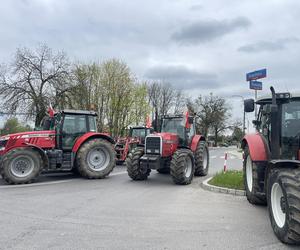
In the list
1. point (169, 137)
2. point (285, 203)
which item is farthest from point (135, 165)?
point (285, 203)

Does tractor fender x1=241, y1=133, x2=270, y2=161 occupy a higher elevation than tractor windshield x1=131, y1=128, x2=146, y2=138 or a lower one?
lower

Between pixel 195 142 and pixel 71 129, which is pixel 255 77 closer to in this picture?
pixel 195 142

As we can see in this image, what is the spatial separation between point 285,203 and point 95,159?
383 inches

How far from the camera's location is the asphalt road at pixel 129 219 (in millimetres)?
5793

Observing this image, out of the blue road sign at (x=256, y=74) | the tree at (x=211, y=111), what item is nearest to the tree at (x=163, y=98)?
the tree at (x=211, y=111)

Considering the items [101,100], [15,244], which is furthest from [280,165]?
[101,100]

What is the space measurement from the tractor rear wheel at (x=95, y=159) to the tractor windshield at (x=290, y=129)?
27.4 feet

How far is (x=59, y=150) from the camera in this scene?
44.8 ft

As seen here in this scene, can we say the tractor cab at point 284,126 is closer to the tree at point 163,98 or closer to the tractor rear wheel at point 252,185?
the tractor rear wheel at point 252,185

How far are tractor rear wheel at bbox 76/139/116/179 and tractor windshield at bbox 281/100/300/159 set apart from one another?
27.4 feet

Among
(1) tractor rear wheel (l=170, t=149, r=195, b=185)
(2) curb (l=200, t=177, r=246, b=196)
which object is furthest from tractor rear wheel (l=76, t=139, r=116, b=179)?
(2) curb (l=200, t=177, r=246, b=196)

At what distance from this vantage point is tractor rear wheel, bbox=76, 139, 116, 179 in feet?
45.2

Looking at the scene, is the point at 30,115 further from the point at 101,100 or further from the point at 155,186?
the point at 155,186

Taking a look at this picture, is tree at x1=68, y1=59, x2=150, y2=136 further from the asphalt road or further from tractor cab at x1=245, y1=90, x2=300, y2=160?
tractor cab at x1=245, y1=90, x2=300, y2=160
